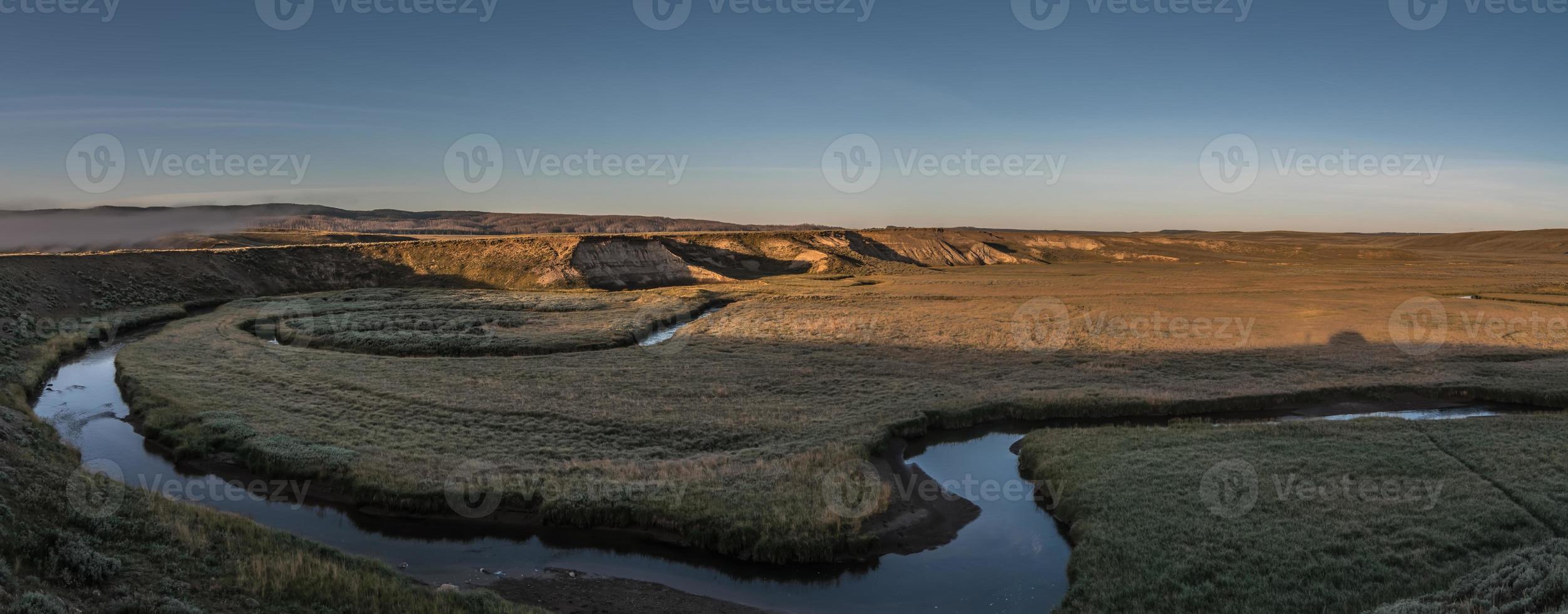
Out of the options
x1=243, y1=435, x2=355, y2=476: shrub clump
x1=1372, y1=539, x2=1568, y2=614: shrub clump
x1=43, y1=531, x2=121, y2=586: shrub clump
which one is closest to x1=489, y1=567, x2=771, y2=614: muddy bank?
x1=43, y1=531, x2=121, y2=586: shrub clump

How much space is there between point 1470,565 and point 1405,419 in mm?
12129

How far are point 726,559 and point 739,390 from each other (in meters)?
13.2

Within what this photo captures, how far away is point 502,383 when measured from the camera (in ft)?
94.7

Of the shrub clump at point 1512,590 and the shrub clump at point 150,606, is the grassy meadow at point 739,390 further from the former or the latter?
the shrub clump at point 1512,590

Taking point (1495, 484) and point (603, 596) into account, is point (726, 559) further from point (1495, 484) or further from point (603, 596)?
point (1495, 484)

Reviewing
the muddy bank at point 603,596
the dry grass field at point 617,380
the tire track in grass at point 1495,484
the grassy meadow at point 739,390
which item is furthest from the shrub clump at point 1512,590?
the muddy bank at point 603,596

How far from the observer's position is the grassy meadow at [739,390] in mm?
17031

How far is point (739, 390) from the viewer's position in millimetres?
27734

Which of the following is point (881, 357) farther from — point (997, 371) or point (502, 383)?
point (502, 383)

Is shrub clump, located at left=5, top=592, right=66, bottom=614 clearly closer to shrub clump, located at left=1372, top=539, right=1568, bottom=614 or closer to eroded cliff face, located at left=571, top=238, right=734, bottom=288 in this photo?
shrub clump, located at left=1372, top=539, right=1568, bottom=614

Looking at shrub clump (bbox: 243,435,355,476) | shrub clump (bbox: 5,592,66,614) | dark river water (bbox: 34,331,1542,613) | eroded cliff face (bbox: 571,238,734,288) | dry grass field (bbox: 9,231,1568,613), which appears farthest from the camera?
eroded cliff face (bbox: 571,238,734,288)

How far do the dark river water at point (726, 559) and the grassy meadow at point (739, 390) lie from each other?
2.08ft

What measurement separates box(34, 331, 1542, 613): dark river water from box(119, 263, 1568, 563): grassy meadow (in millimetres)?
634

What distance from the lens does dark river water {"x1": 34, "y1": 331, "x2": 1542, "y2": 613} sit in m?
13.4
